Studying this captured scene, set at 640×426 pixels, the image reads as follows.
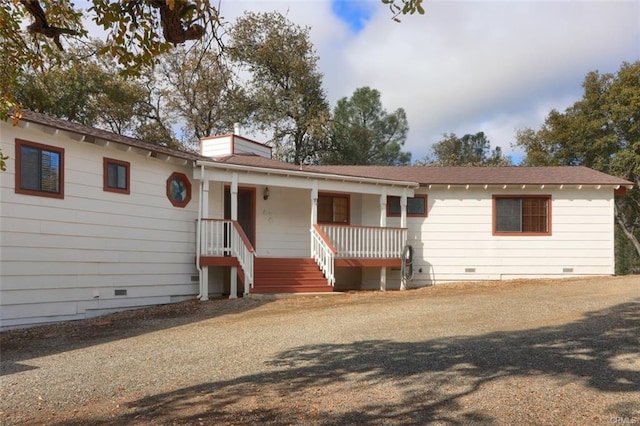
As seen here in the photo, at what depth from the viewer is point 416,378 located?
504 centimetres

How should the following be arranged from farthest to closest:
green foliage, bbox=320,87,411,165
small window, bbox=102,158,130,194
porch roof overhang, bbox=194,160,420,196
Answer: green foliage, bbox=320,87,411,165 → porch roof overhang, bbox=194,160,420,196 → small window, bbox=102,158,130,194

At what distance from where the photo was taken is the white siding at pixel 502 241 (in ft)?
49.9

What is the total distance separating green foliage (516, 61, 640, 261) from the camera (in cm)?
2467

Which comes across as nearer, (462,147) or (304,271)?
(304,271)

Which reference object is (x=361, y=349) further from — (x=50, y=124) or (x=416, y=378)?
(x=50, y=124)

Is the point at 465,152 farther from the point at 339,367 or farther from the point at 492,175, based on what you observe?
the point at 339,367

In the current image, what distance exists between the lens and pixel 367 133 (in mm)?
32156

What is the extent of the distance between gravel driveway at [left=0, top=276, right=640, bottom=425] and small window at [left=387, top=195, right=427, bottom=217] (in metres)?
5.98

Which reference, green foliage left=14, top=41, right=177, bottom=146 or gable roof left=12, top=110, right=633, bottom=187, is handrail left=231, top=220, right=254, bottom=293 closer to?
gable roof left=12, top=110, right=633, bottom=187

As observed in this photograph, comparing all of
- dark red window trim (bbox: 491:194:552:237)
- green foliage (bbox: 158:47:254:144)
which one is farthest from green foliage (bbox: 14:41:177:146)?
dark red window trim (bbox: 491:194:552:237)

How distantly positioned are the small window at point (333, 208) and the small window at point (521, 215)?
4496mm

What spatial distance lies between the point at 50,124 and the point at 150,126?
18.6 m

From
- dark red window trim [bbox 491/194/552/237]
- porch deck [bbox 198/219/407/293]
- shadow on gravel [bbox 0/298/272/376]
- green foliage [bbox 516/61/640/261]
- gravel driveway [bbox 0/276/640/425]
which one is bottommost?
shadow on gravel [bbox 0/298/272/376]

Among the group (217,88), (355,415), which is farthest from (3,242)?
(217,88)
